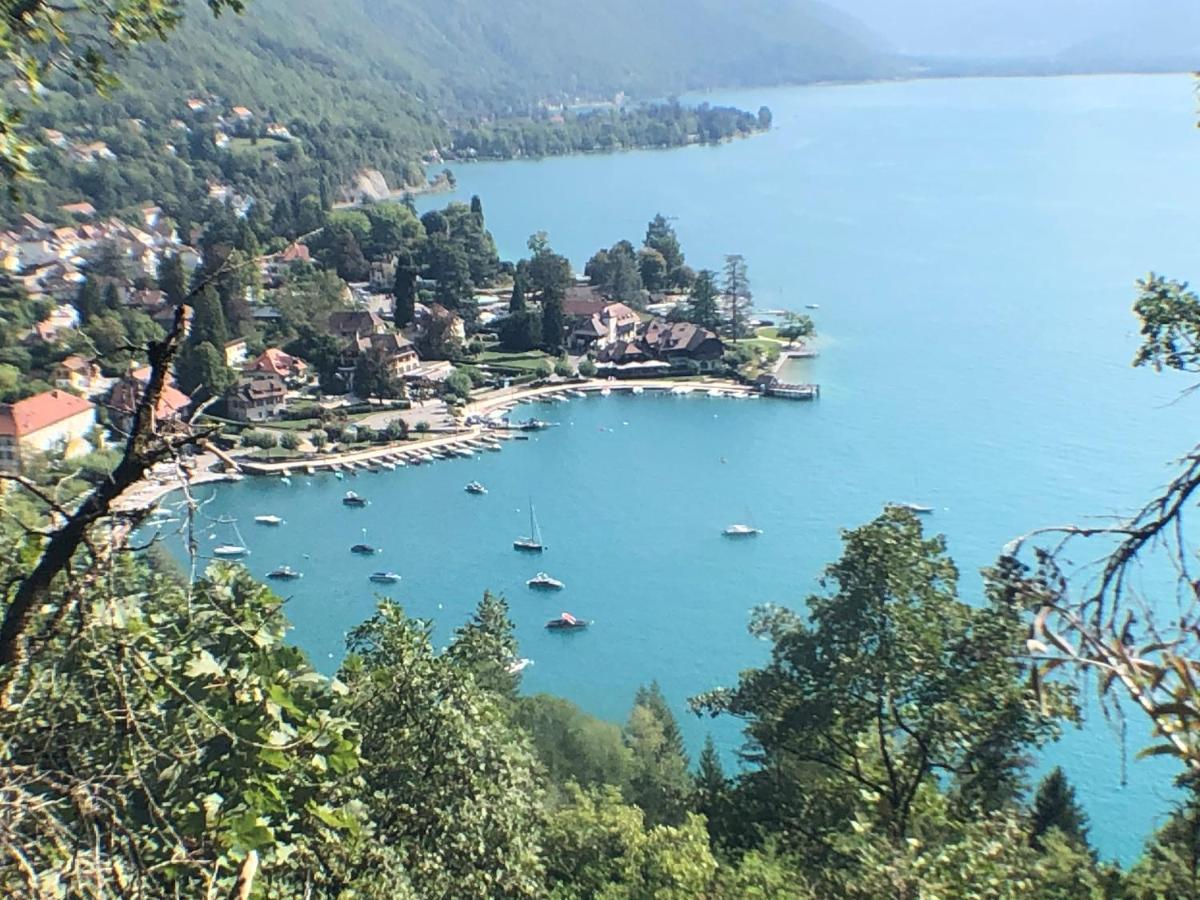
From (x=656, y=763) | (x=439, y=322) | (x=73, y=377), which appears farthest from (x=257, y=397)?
(x=656, y=763)

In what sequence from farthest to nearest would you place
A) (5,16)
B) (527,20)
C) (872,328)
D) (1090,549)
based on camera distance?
(527,20) < (872,328) < (1090,549) < (5,16)

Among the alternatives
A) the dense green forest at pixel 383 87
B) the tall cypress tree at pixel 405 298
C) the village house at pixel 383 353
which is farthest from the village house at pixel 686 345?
the dense green forest at pixel 383 87

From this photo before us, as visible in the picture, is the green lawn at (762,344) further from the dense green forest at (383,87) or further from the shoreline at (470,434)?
the dense green forest at (383,87)

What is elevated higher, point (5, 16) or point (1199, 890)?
point (5, 16)

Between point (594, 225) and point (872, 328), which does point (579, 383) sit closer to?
point (872, 328)

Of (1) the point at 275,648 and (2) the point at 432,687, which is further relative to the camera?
(2) the point at 432,687

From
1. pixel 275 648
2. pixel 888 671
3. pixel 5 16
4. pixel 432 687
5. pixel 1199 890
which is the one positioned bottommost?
pixel 888 671

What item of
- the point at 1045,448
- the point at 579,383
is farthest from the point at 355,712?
the point at 579,383
